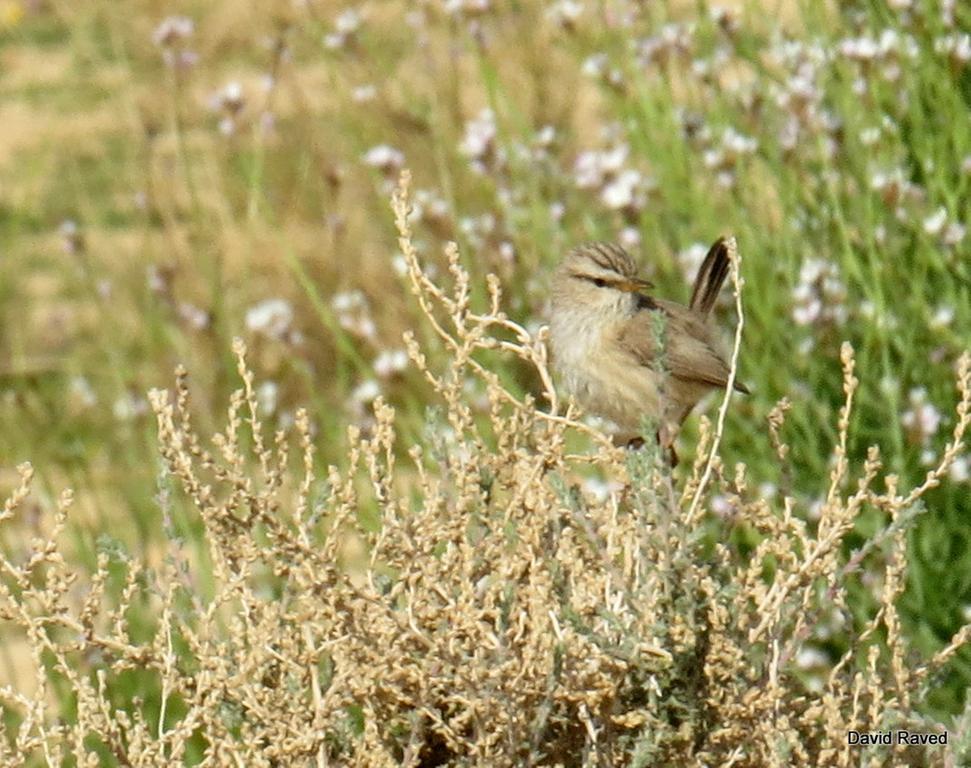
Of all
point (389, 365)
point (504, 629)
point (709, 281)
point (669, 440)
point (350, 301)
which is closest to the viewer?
point (504, 629)

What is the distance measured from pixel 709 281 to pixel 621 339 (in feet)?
0.95

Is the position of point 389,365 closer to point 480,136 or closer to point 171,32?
point 480,136

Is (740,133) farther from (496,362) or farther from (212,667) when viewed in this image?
(212,667)

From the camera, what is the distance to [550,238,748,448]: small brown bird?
461 cm

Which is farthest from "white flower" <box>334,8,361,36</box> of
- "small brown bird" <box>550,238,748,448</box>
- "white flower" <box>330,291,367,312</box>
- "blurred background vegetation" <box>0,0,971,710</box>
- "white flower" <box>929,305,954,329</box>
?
"white flower" <box>929,305,954,329</box>

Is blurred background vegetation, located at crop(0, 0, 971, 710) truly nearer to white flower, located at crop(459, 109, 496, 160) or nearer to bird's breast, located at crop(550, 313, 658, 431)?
white flower, located at crop(459, 109, 496, 160)

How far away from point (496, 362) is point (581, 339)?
22cm

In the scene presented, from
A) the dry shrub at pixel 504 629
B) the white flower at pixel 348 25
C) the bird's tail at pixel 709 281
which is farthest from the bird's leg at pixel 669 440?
the white flower at pixel 348 25

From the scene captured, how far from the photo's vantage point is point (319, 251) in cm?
791

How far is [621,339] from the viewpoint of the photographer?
4766mm

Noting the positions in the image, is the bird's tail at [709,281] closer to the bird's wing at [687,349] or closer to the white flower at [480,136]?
the bird's wing at [687,349]

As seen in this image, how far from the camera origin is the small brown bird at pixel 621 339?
4.61 metres

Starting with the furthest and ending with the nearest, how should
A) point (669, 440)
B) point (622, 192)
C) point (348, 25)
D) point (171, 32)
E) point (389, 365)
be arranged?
point (171, 32)
point (348, 25)
point (622, 192)
point (389, 365)
point (669, 440)

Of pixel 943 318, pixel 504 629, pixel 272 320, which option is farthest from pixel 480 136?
pixel 504 629
